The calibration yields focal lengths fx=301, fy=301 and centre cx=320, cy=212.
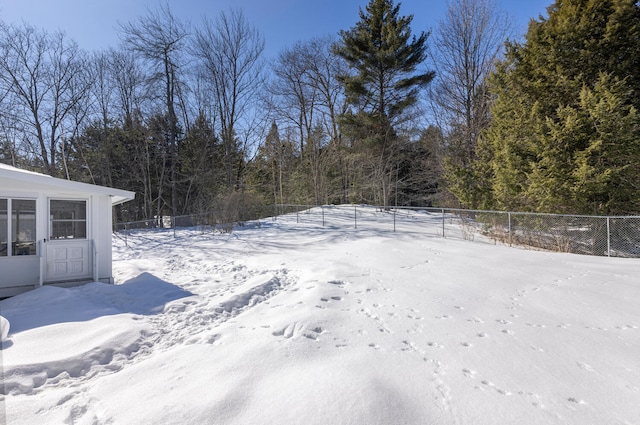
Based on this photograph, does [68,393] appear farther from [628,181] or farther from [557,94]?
[557,94]

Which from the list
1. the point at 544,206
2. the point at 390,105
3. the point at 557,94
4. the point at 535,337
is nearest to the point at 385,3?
the point at 390,105

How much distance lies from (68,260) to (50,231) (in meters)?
0.72

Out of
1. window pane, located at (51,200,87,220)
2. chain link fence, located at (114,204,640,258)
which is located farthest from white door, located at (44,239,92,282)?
chain link fence, located at (114,204,640,258)

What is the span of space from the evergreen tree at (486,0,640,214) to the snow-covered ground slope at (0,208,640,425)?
295 cm

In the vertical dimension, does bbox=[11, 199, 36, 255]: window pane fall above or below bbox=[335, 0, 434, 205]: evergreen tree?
below

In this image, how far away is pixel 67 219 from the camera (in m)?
6.70

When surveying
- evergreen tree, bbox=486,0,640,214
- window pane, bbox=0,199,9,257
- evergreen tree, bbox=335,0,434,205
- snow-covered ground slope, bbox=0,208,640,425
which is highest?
evergreen tree, bbox=335,0,434,205

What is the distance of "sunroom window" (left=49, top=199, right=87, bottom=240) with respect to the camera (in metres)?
6.50

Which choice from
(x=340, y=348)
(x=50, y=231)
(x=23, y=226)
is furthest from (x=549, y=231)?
(x=23, y=226)

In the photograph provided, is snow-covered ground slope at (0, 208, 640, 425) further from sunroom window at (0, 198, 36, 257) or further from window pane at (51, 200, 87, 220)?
window pane at (51, 200, 87, 220)

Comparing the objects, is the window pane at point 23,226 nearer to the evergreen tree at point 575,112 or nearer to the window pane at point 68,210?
the window pane at point 68,210

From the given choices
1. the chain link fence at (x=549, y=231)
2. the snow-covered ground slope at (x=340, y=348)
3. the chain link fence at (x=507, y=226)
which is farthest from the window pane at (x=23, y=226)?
the chain link fence at (x=549, y=231)

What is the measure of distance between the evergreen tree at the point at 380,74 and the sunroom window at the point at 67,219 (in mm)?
14331

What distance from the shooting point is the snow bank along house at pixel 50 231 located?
6023 millimetres
